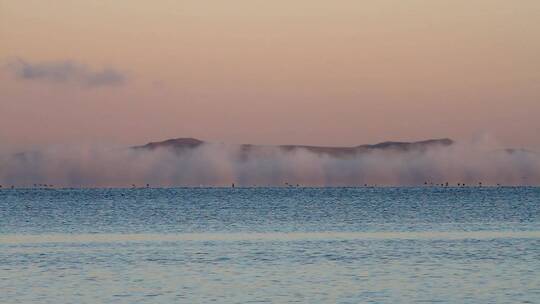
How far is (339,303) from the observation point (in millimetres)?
41531

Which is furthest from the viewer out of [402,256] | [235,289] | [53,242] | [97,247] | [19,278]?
[53,242]

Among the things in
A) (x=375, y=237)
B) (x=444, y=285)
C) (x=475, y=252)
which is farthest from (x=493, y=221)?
(x=444, y=285)

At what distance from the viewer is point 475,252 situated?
6694 cm

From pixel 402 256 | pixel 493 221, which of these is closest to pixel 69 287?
pixel 402 256

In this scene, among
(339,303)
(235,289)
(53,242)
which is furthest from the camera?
(53,242)

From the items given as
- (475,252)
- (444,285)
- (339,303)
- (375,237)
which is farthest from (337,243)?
(339,303)

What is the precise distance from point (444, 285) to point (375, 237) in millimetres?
37892

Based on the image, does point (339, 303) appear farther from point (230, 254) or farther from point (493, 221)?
point (493, 221)

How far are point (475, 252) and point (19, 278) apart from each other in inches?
1153

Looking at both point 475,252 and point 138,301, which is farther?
point 475,252

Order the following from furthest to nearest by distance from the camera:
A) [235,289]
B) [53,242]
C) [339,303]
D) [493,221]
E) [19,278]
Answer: [493,221] < [53,242] < [19,278] < [235,289] < [339,303]

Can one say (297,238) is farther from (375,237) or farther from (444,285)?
(444,285)

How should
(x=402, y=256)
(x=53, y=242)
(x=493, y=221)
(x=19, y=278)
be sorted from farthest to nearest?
(x=493, y=221) → (x=53, y=242) → (x=402, y=256) → (x=19, y=278)

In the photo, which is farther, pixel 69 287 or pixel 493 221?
pixel 493 221
